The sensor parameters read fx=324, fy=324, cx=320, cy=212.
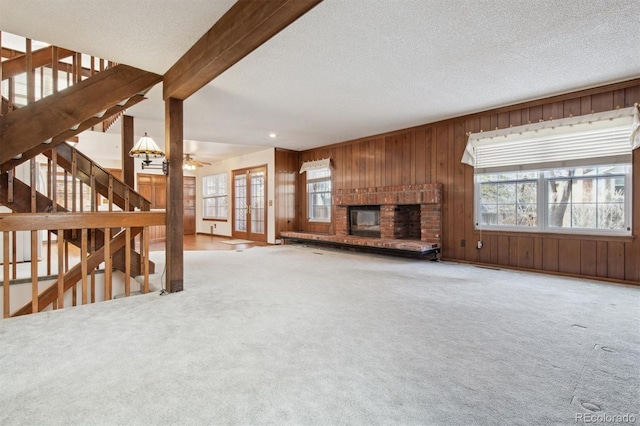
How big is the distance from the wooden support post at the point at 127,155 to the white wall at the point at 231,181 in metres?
3.64

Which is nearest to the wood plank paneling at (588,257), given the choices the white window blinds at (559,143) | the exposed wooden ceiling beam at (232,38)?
the white window blinds at (559,143)

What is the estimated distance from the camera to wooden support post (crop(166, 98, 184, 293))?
347 cm

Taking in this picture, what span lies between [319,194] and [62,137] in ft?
17.4

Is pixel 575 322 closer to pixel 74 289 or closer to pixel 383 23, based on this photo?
pixel 383 23

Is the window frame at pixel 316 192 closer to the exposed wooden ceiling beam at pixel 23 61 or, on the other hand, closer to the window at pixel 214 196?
the window at pixel 214 196

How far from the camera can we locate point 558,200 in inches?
174

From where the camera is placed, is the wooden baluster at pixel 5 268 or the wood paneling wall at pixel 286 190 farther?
the wood paneling wall at pixel 286 190

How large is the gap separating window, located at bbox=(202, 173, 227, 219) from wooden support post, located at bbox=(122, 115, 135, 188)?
17.1 feet

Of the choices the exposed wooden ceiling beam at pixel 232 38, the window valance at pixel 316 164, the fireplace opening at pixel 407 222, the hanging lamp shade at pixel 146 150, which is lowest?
the fireplace opening at pixel 407 222

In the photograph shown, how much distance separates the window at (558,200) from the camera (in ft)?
13.0

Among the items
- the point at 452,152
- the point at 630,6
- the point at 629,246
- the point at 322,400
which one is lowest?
the point at 322,400

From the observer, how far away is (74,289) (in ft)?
11.6

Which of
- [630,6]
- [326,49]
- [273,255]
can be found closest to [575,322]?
[630,6]

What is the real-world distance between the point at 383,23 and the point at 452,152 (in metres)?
3.32
